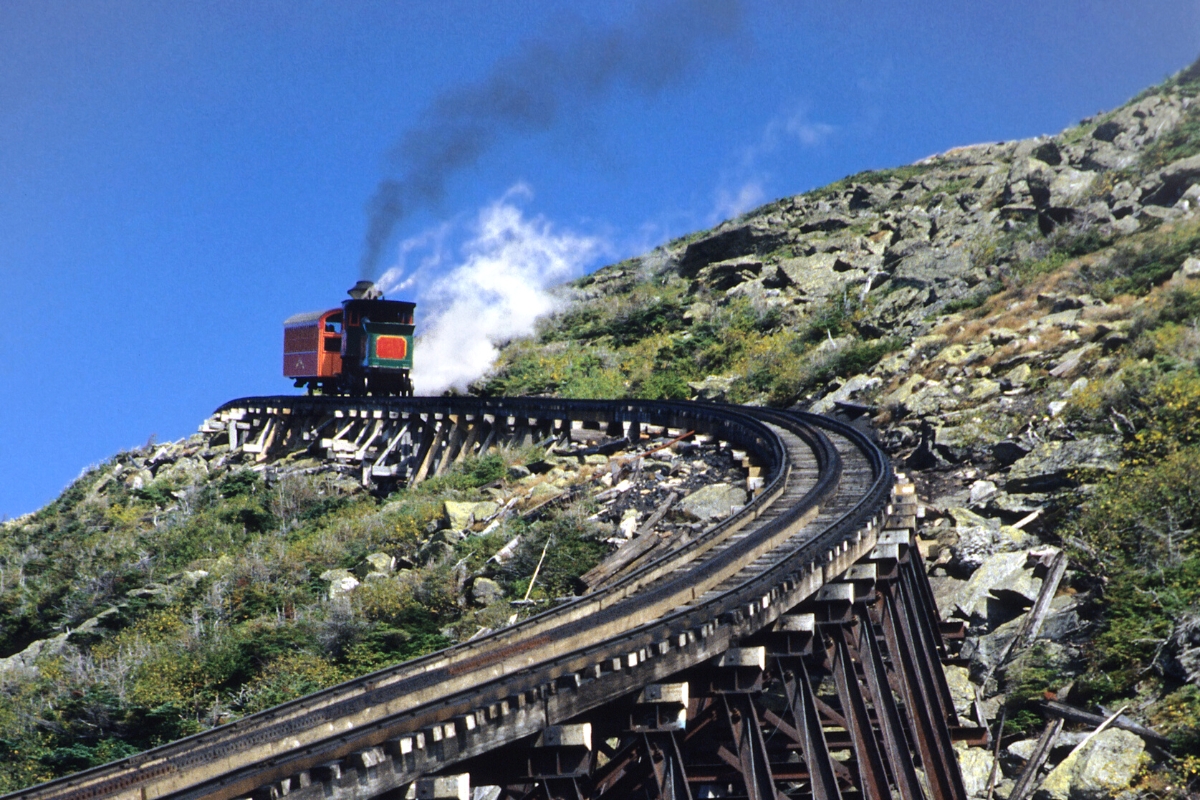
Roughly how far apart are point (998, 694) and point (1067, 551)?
3.38 meters

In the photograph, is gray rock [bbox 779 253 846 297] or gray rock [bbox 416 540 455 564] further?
gray rock [bbox 779 253 846 297]

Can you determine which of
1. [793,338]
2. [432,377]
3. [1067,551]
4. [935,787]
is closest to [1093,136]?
[793,338]

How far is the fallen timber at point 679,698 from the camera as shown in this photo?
31.4 ft

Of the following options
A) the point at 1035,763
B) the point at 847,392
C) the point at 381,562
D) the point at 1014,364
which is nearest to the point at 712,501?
the point at 381,562

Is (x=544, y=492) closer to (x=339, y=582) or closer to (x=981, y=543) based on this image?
(x=339, y=582)

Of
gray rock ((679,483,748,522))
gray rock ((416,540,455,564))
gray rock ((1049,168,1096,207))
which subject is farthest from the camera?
gray rock ((1049,168,1096,207))

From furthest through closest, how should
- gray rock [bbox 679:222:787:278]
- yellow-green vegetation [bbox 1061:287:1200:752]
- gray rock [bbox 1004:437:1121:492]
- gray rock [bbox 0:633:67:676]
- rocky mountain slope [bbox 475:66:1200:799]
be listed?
gray rock [bbox 679:222:787:278]
gray rock [bbox 1004:437:1121:492]
gray rock [bbox 0:633:67:676]
rocky mountain slope [bbox 475:66:1200:799]
yellow-green vegetation [bbox 1061:287:1200:752]

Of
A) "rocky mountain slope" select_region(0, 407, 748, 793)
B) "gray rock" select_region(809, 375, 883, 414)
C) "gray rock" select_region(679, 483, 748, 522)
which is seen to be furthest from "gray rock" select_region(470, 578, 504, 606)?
"gray rock" select_region(809, 375, 883, 414)

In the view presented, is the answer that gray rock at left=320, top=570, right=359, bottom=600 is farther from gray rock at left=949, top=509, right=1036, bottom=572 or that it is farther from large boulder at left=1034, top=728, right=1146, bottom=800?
large boulder at left=1034, top=728, right=1146, bottom=800

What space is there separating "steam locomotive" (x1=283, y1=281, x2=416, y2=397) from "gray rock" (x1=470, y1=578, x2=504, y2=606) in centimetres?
1920

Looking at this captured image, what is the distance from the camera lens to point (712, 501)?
23.1m

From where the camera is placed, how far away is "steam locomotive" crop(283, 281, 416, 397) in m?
39.2

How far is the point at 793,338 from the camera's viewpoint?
44.0 meters

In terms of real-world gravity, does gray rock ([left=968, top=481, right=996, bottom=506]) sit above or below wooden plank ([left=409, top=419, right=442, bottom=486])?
below
